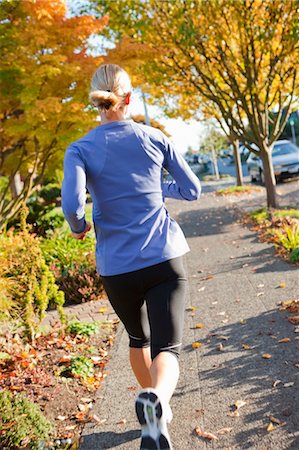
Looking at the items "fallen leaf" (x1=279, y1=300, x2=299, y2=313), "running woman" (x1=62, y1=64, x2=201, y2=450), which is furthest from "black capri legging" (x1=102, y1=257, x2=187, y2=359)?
"fallen leaf" (x1=279, y1=300, x2=299, y2=313)

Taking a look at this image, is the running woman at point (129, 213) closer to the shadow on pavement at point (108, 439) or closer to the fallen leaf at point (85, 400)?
the shadow on pavement at point (108, 439)

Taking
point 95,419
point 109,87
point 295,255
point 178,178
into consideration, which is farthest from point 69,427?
point 295,255

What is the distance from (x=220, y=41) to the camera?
36.9 feet

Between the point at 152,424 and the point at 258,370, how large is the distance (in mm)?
1890

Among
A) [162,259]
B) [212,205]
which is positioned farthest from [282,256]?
[212,205]

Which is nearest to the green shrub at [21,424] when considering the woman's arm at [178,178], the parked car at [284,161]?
the woman's arm at [178,178]

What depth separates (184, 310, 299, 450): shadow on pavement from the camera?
3.04 m

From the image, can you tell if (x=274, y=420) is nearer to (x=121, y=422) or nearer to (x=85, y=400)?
(x=121, y=422)

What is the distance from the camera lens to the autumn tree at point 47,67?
8.79 metres

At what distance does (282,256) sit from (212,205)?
9238 mm

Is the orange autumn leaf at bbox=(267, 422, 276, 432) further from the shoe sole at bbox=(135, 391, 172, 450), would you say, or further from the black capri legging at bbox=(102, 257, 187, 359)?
the shoe sole at bbox=(135, 391, 172, 450)

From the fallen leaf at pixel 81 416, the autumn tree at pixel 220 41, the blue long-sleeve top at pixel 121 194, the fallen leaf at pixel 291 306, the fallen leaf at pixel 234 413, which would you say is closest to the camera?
the blue long-sleeve top at pixel 121 194

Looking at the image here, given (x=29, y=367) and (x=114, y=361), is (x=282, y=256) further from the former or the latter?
(x=29, y=367)

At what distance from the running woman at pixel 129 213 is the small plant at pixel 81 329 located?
2.84m
